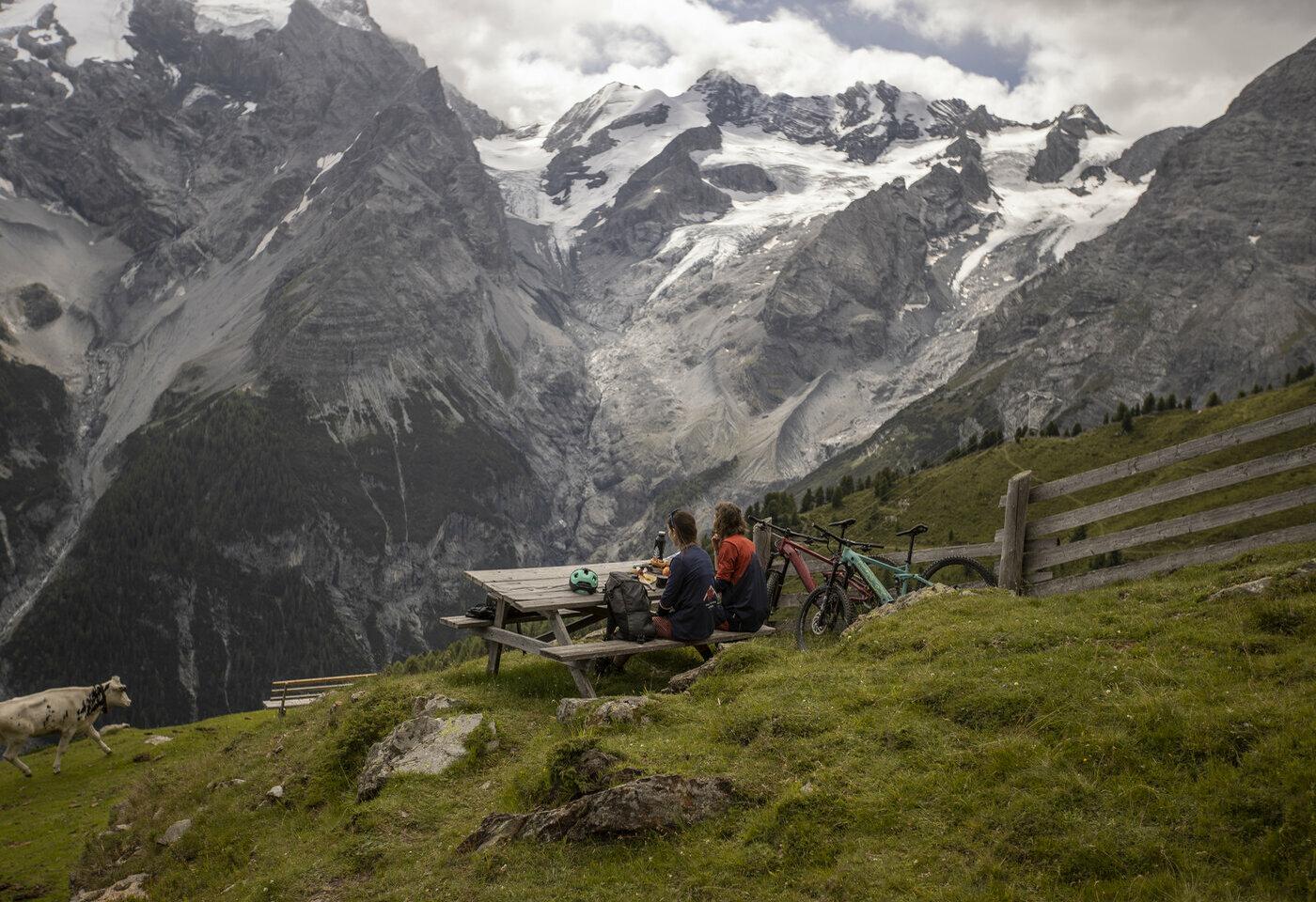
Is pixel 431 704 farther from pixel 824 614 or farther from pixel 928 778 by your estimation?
pixel 928 778

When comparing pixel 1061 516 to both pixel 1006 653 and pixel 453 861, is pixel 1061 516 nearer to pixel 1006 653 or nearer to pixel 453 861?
pixel 1006 653

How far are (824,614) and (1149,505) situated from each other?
635cm

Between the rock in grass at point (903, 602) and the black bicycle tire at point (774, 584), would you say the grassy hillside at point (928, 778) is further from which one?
the black bicycle tire at point (774, 584)

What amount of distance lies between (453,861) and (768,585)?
37.9 ft

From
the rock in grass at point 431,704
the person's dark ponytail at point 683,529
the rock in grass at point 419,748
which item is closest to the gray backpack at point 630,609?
the person's dark ponytail at point 683,529

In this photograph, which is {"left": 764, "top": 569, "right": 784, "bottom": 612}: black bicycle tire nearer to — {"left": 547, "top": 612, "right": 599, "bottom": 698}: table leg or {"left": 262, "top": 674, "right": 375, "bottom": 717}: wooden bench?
{"left": 547, "top": 612, "right": 599, "bottom": 698}: table leg

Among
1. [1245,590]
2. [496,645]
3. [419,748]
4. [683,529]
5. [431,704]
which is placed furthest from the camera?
[496,645]

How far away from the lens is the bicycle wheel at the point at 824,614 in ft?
58.7

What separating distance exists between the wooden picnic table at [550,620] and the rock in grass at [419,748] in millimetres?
1993

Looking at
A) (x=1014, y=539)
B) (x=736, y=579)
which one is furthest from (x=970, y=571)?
(x=736, y=579)

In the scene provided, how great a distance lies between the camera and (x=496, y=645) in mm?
18734

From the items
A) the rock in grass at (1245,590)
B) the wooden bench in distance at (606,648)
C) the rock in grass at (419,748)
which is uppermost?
the rock in grass at (1245,590)

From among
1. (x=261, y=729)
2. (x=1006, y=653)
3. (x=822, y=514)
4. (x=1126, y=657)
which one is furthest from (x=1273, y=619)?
(x=822, y=514)

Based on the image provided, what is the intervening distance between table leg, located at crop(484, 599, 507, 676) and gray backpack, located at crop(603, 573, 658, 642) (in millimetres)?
2776
